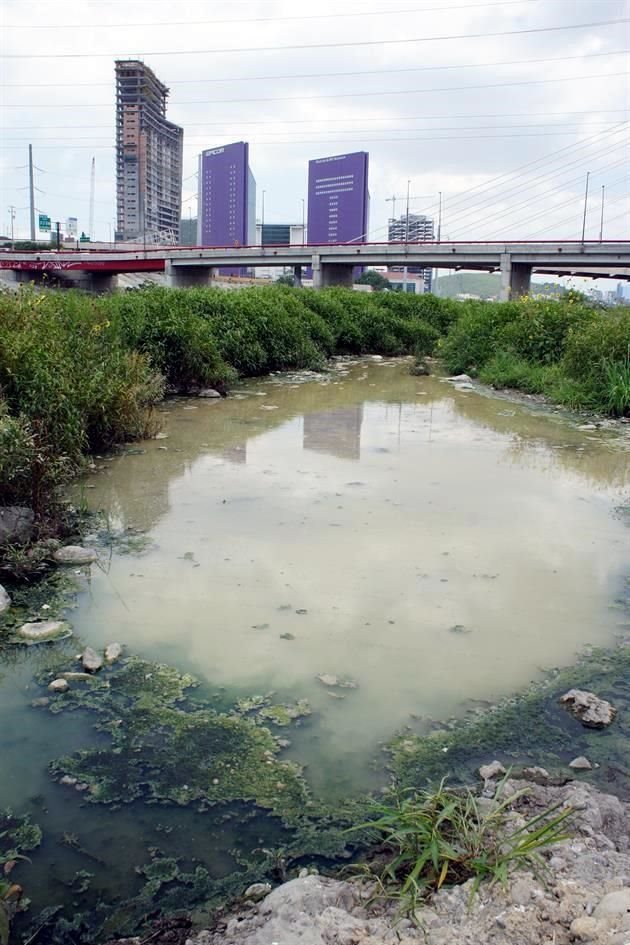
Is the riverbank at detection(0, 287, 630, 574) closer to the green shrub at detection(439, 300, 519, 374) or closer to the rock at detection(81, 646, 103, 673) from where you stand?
the green shrub at detection(439, 300, 519, 374)

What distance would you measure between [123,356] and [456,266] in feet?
103

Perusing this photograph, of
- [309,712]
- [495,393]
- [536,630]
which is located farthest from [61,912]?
[495,393]

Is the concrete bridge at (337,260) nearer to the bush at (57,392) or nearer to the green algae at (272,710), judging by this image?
the bush at (57,392)

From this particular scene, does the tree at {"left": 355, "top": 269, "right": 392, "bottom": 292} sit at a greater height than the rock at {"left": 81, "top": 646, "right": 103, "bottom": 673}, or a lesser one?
greater

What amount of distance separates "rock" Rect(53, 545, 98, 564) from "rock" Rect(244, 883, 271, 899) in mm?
2237

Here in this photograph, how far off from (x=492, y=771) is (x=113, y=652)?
1.47m

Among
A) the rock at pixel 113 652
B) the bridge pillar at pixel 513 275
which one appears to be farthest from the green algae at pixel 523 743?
the bridge pillar at pixel 513 275

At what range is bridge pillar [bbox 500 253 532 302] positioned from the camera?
3186 centimetres

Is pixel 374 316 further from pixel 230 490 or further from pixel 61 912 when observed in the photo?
pixel 61 912

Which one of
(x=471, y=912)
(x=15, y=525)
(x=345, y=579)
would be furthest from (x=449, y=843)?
(x=15, y=525)

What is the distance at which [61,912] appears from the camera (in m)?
1.76

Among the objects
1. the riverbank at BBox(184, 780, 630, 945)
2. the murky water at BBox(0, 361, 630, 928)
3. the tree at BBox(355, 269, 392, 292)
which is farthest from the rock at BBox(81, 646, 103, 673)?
the tree at BBox(355, 269, 392, 292)

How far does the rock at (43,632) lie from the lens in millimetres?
2994

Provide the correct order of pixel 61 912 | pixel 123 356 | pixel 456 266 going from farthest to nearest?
pixel 456 266, pixel 123 356, pixel 61 912
